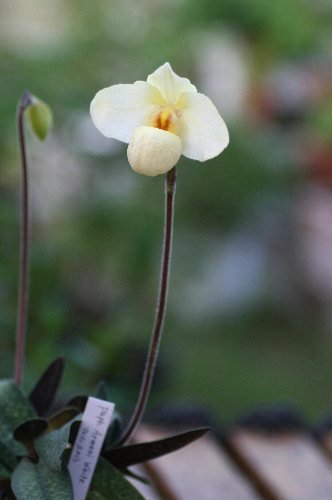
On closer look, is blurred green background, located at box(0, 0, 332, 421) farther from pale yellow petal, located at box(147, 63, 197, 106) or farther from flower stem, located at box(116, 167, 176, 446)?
pale yellow petal, located at box(147, 63, 197, 106)

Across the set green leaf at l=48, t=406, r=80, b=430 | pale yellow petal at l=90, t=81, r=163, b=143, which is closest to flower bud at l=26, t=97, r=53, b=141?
pale yellow petal at l=90, t=81, r=163, b=143

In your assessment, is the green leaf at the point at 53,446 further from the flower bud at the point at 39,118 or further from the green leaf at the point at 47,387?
the flower bud at the point at 39,118

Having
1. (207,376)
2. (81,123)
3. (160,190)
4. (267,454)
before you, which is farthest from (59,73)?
(267,454)

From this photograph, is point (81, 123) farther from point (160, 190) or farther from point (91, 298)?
point (91, 298)

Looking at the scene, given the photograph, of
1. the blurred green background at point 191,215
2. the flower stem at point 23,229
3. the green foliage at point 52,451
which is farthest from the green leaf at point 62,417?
the blurred green background at point 191,215

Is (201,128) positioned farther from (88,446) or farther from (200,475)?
(200,475)

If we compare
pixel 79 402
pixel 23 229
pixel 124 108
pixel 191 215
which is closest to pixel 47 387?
pixel 79 402
